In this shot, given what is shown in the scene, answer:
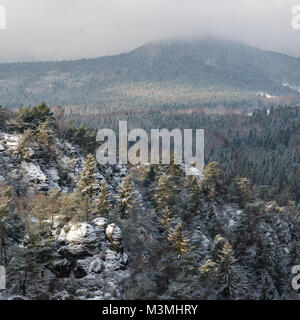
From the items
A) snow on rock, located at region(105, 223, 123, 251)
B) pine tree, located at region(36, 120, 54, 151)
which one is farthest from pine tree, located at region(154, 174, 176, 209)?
pine tree, located at region(36, 120, 54, 151)

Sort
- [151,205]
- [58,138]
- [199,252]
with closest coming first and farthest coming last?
[199,252]
[151,205]
[58,138]

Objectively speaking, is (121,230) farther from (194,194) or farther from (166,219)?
(194,194)

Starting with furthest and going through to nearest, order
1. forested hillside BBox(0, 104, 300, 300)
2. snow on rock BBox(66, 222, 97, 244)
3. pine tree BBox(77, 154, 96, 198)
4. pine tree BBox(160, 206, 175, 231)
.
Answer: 1. pine tree BBox(160, 206, 175, 231)
2. pine tree BBox(77, 154, 96, 198)
3. snow on rock BBox(66, 222, 97, 244)
4. forested hillside BBox(0, 104, 300, 300)

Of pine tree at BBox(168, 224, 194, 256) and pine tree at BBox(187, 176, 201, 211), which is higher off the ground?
pine tree at BBox(187, 176, 201, 211)

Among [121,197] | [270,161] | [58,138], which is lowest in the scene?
[270,161]

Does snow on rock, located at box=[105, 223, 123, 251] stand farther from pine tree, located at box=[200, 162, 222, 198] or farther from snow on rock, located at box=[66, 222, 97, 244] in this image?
pine tree, located at box=[200, 162, 222, 198]

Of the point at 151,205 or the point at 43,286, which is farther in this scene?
the point at 151,205

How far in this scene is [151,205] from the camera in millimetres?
68688

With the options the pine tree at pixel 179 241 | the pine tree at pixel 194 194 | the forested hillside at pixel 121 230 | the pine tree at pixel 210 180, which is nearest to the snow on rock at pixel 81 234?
the forested hillside at pixel 121 230

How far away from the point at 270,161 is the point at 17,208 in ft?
480

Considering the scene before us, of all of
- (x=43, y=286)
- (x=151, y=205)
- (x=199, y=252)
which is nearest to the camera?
(x=43, y=286)

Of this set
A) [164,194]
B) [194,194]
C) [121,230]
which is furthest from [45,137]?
[194,194]
